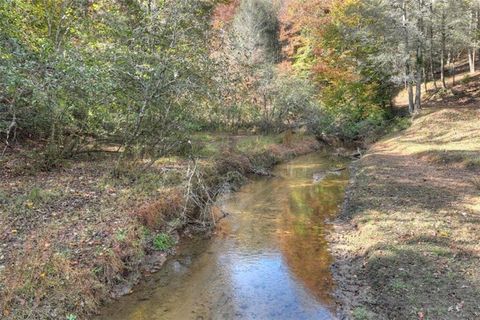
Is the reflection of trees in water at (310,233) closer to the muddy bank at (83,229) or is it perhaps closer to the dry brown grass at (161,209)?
the muddy bank at (83,229)

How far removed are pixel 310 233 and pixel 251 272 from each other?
9.85ft

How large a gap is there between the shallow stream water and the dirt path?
2.13ft

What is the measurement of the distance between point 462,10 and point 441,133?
17940 millimetres

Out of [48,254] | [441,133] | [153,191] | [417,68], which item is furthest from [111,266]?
[417,68]

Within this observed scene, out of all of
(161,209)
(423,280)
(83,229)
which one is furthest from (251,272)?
(83,229)

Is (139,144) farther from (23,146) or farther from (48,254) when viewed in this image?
(48,254)

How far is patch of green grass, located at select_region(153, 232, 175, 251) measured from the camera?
32.9 ft

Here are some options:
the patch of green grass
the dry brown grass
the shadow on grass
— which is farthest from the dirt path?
the dry brown grass

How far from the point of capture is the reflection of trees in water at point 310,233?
8.63 meters

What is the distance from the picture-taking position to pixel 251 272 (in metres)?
9.08

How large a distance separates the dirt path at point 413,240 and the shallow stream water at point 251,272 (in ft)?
2.13

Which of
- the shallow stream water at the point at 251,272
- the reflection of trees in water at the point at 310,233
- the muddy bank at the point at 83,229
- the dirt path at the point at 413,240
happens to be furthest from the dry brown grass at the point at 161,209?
the dirt path at the point at 413,240

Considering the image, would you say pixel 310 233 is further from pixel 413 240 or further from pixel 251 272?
pixel 413 240

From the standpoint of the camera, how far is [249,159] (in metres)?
20.7
